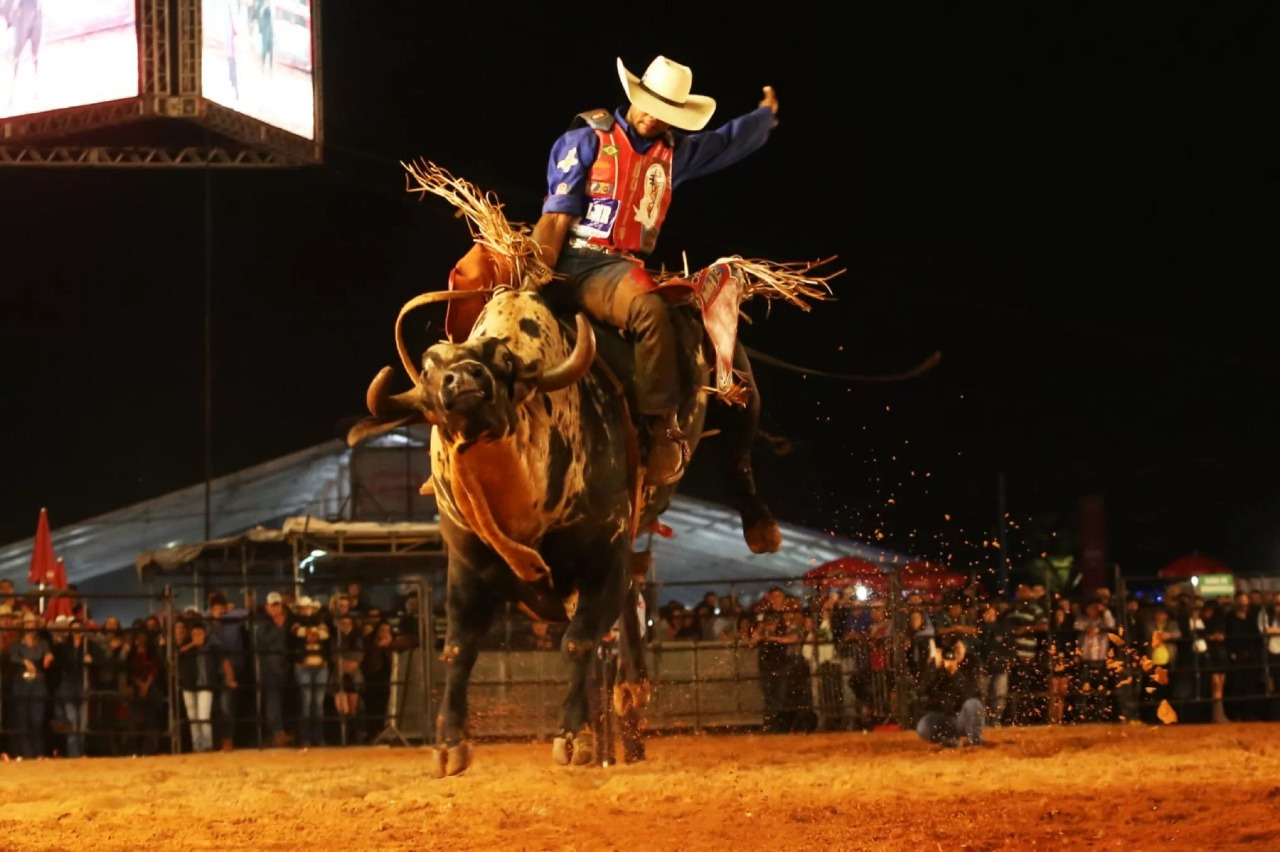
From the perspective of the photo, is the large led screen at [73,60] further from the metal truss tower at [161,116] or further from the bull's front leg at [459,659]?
the bull's front leg at [459,659]

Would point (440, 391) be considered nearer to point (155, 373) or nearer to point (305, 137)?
point (305, 137)

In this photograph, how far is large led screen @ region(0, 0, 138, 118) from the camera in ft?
61.7

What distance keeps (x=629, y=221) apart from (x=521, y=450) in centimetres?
161

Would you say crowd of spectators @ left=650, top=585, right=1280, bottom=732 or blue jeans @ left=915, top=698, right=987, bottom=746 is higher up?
crowd of spectators @ left=650, top=585, right=1280, bottom=732

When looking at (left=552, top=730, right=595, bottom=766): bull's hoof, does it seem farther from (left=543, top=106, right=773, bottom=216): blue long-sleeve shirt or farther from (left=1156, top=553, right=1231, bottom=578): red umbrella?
(left=1156, top=553, right=1231, bottom=578): red umbrella

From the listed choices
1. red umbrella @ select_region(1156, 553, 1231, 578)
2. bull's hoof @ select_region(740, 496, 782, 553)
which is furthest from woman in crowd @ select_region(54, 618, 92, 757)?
red umbrella @ select_region(1156, 553, 1231, 578)

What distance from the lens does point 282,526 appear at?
22672mm

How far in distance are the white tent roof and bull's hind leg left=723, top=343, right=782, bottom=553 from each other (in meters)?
10.6

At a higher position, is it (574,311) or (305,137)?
(305,137)

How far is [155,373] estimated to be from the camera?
32.0 meters

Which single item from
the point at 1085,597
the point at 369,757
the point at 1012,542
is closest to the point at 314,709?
the point at 369,757

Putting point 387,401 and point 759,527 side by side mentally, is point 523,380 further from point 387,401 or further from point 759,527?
point 759,527

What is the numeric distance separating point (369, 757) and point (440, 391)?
770cm

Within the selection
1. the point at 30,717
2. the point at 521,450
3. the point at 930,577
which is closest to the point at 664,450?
the point at 521,450
